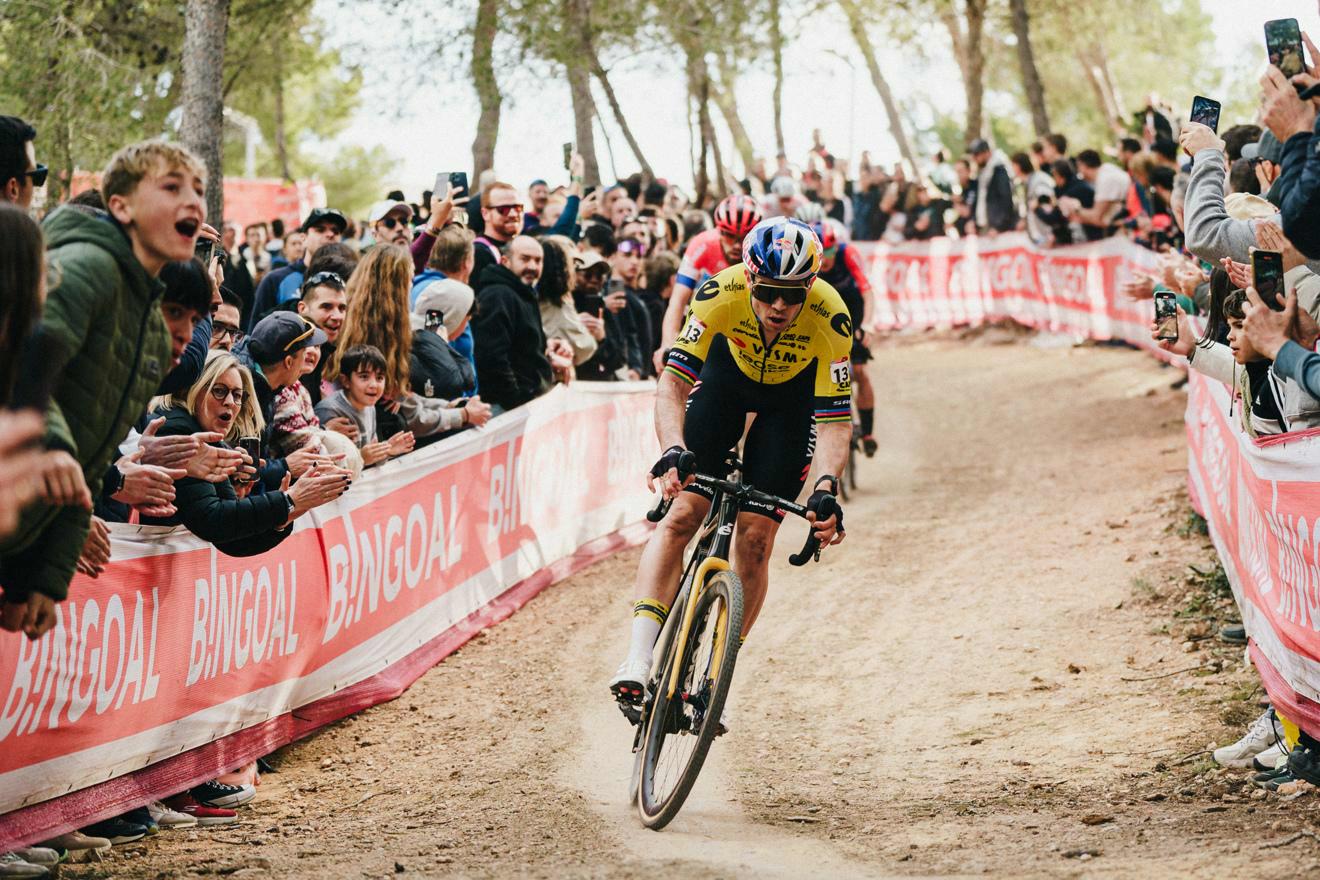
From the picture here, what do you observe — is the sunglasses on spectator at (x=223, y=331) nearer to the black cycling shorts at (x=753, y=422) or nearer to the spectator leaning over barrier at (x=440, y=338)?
the spectator leaning over barrier at (x=440, y=338)

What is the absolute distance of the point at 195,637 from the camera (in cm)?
640

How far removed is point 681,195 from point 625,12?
107 inches

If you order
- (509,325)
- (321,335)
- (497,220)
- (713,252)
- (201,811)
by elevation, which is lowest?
(201,811)

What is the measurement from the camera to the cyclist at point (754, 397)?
6.42m

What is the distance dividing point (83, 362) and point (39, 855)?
206 cm

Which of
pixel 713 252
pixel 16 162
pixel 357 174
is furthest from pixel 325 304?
pixel 357 174

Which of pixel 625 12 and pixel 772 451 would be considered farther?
pixel 625 12

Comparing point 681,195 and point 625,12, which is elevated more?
point 625,12

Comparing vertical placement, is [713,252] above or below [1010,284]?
above

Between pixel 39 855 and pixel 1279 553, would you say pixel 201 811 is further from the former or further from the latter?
pixel 1279 553

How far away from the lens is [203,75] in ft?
40.8

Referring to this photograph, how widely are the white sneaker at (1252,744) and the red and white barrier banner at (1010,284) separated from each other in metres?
12.8

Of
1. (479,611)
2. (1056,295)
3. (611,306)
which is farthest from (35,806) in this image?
(1056,295)

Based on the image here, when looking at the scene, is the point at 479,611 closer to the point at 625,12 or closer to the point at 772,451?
the point at 772,451
